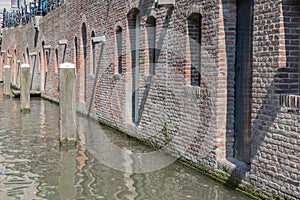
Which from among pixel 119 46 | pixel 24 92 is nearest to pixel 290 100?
pixel 119 46

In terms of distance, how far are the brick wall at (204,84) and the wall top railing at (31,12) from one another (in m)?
8.48

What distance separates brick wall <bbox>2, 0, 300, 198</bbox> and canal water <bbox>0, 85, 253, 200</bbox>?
1.32ft

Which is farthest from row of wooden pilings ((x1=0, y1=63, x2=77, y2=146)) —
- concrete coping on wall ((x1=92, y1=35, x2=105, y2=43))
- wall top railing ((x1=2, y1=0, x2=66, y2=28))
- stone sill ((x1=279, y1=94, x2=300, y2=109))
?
wall top railing ((x1=2, y1=0, x2=66, y2=28))

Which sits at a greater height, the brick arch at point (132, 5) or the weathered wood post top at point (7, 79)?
the brick arch at point (132, 5)

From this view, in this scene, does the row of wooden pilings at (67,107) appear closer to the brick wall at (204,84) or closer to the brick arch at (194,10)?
the brick wall at (204,84)

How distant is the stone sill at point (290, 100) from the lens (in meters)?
5.42

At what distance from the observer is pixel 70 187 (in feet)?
22.3

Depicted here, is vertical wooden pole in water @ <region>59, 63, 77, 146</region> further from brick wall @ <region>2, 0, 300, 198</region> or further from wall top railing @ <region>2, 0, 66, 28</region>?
wall top railing @ <region>2, 0, 66, 28</region>

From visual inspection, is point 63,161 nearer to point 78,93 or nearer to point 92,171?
point 92,171

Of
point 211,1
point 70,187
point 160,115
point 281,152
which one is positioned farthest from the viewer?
point 160,115

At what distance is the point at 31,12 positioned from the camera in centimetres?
2775

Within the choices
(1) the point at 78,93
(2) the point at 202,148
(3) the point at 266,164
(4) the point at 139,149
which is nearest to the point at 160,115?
(4) the point at 139,149

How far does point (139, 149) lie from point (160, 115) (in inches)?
31.7

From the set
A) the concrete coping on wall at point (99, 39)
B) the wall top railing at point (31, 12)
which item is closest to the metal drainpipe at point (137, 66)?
the concrete coping on wall at point (99, 39)
